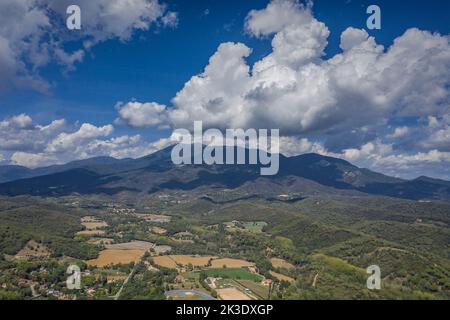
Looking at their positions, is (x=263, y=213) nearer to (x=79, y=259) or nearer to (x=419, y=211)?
(x=419, y=211)

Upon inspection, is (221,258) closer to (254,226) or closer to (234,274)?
(234,274)

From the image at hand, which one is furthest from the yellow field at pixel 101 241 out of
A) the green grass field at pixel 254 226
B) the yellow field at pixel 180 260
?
the green grass field at pixel 254 226

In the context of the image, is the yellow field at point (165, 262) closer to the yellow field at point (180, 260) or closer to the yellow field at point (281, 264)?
the yellow field at point (180, 260)

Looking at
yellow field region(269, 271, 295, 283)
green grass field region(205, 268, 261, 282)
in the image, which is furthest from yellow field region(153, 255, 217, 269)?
yellow field region(269, 271, 295, 283)

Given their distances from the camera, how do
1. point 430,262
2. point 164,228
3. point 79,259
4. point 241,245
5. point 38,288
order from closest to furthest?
point 38,288
point 430,262
point 79,259
point 241,245
point 164,228

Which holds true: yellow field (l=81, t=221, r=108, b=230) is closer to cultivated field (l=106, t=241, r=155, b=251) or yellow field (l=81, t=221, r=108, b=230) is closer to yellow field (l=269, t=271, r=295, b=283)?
cultivated field (l=106, t=241, r=155, b=251)
